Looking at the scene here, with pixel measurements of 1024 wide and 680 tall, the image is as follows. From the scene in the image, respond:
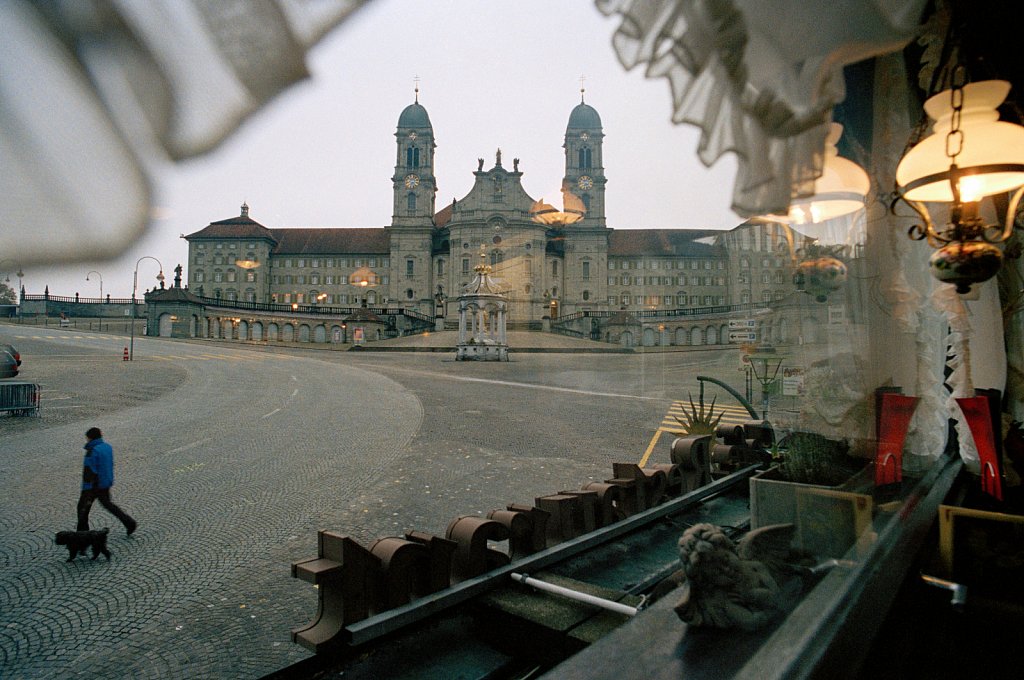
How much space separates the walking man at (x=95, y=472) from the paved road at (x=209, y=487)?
0.12 metres

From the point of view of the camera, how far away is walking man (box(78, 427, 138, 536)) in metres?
3.19

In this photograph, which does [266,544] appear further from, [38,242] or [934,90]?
[934,90]

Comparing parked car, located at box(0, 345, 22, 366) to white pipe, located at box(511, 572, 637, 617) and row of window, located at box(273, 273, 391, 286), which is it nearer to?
white pipe, located at box(511, 572, 637, 617)

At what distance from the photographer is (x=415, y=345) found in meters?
39.7

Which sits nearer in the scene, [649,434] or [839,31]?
[839,31]

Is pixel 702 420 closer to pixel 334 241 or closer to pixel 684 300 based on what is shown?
pixel 684 300

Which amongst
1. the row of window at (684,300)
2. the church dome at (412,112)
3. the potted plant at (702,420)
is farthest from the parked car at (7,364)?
the potted plant at (702,420)

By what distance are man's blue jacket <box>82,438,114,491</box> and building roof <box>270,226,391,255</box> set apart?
2805 inches

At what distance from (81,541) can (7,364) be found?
10.2 ft

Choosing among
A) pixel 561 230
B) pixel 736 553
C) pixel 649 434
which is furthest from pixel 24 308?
pixel 561 230

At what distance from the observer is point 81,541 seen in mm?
3691

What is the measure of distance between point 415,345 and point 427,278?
2986 cm

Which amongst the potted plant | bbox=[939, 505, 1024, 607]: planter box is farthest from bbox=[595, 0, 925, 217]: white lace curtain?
the potted plant

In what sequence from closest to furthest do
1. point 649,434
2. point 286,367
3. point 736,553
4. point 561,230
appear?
point 736,553 < point 649,434 < point 286,367 < point 561,230
